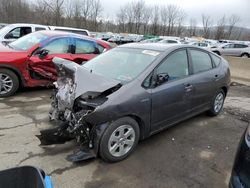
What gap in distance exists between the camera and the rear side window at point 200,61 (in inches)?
168

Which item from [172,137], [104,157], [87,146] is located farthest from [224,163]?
[87,146]

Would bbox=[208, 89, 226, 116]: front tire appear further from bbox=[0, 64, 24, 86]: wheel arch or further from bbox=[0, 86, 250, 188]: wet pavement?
bbox=[0, 64, 24, 86]: wheel arch

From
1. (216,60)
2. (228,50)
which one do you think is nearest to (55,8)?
(228,50)

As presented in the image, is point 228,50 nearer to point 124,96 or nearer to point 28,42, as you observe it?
point 28,42

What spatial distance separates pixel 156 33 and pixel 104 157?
66593 mm

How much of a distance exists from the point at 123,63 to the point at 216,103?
94.9 inches

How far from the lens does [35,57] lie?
19.0 feet

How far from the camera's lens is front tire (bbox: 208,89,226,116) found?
194 inches

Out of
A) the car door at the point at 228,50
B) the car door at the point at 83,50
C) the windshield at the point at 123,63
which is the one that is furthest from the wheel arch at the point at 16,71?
the car door at the point at 228,50

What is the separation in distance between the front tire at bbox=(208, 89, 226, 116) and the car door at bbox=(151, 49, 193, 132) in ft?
3.63

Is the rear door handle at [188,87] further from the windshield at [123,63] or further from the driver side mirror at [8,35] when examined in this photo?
the driver side mirror at [8,35]

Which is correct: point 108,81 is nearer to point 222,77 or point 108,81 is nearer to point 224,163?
point 224,163

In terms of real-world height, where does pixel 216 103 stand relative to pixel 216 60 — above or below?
below

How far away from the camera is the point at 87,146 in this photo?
123 inches
